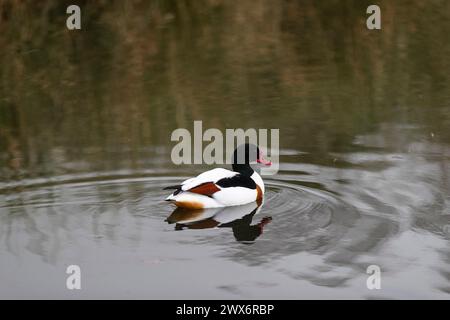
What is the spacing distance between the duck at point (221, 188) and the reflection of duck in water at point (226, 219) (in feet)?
0.27

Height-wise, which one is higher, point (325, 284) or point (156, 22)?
point (156, 22)

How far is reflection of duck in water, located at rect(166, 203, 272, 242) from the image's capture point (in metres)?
8.55

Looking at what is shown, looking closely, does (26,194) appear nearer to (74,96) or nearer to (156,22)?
(74,96)

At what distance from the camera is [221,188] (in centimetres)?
923

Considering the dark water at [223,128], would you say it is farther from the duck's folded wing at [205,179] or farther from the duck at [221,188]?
the duck's folded wing at [205,179]

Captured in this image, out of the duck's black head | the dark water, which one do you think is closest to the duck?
the duck's black head

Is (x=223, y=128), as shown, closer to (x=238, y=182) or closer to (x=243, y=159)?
(x=243, y=159)

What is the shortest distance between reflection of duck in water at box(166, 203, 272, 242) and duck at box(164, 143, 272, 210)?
0.08 meters

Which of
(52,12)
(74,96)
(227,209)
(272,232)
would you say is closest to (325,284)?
(272,232)

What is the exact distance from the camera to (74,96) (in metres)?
13.8

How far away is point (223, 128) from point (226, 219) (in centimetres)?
300

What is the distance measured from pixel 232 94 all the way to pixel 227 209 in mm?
4280

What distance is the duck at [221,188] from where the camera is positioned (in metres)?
9.07

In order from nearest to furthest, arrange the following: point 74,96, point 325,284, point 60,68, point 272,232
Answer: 1. point 325,284
2. point 272,232
3. point 74,96
4. point 60,68
